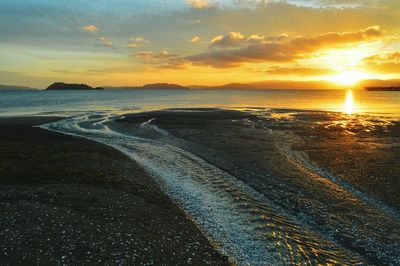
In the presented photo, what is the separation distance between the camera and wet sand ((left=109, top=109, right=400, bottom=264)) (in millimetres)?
14094

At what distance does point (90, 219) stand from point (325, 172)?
1610cm

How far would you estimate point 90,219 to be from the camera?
1458 cm

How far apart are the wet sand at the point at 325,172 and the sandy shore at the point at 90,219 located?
19.5 feet

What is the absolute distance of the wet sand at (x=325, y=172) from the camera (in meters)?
14.1

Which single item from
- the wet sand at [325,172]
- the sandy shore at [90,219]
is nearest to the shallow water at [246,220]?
the wet sand at [325,172]

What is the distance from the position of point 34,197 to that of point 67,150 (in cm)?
1286

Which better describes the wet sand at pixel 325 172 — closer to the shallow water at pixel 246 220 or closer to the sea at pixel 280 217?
the sea at pixel 280 217

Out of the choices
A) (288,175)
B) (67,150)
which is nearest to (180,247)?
(288,175)

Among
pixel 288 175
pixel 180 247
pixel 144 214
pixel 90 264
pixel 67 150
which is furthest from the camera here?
pixel 67 150

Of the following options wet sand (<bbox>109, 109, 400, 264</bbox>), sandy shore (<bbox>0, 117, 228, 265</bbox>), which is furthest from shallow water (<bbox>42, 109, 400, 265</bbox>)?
sandy shore (<bbox>0, 117, 228, 265</bbox>)

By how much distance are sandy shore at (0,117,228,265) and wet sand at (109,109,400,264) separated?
5.96 meters

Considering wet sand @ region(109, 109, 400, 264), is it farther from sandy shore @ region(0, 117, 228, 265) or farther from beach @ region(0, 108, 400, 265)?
sandy shore @ region(0, 117, 228, 265)

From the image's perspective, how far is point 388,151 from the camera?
94.7ft

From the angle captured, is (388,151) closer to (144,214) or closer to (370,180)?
(370,180)
